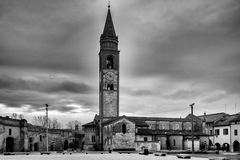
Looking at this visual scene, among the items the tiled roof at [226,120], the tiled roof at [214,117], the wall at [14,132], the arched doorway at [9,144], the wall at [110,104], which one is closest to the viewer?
the wall at [14,132]

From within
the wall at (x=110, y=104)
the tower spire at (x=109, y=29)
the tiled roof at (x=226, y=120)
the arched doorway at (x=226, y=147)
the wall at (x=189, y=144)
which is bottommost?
the arched doorway at (x=226, y=147)

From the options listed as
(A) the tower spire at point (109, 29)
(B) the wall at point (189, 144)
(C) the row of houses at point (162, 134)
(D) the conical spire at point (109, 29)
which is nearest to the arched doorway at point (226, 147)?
(C) the row of houses at point (162, 134)

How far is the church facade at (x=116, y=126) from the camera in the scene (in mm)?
67000

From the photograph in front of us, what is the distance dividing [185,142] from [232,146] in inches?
428

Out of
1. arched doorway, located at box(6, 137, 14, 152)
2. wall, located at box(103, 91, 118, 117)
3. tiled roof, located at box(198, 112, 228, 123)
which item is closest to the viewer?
arched doorway, located at box(6, 137, 14, 152)

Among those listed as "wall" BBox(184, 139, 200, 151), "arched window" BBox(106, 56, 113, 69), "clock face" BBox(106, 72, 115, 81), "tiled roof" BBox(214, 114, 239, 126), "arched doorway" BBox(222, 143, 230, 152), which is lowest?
"arched doorway" BBox(222, 143, 230, 152)

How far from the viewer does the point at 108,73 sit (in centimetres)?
7875

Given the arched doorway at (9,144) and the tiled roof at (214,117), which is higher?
the tiled roof at (214,117)

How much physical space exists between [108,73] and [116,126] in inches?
634

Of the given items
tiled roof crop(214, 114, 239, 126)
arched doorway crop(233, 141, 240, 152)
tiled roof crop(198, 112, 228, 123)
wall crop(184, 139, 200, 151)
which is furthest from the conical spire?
arched doorway crop(233, 141, 240, 152)

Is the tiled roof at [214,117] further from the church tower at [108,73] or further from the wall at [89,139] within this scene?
the wall at [89,139]

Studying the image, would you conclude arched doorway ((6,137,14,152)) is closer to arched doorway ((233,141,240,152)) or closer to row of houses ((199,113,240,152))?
row of houses ((199,113,240,152))

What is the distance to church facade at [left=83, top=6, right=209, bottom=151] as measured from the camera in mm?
67000

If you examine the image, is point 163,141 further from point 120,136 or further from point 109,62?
point 109,62
